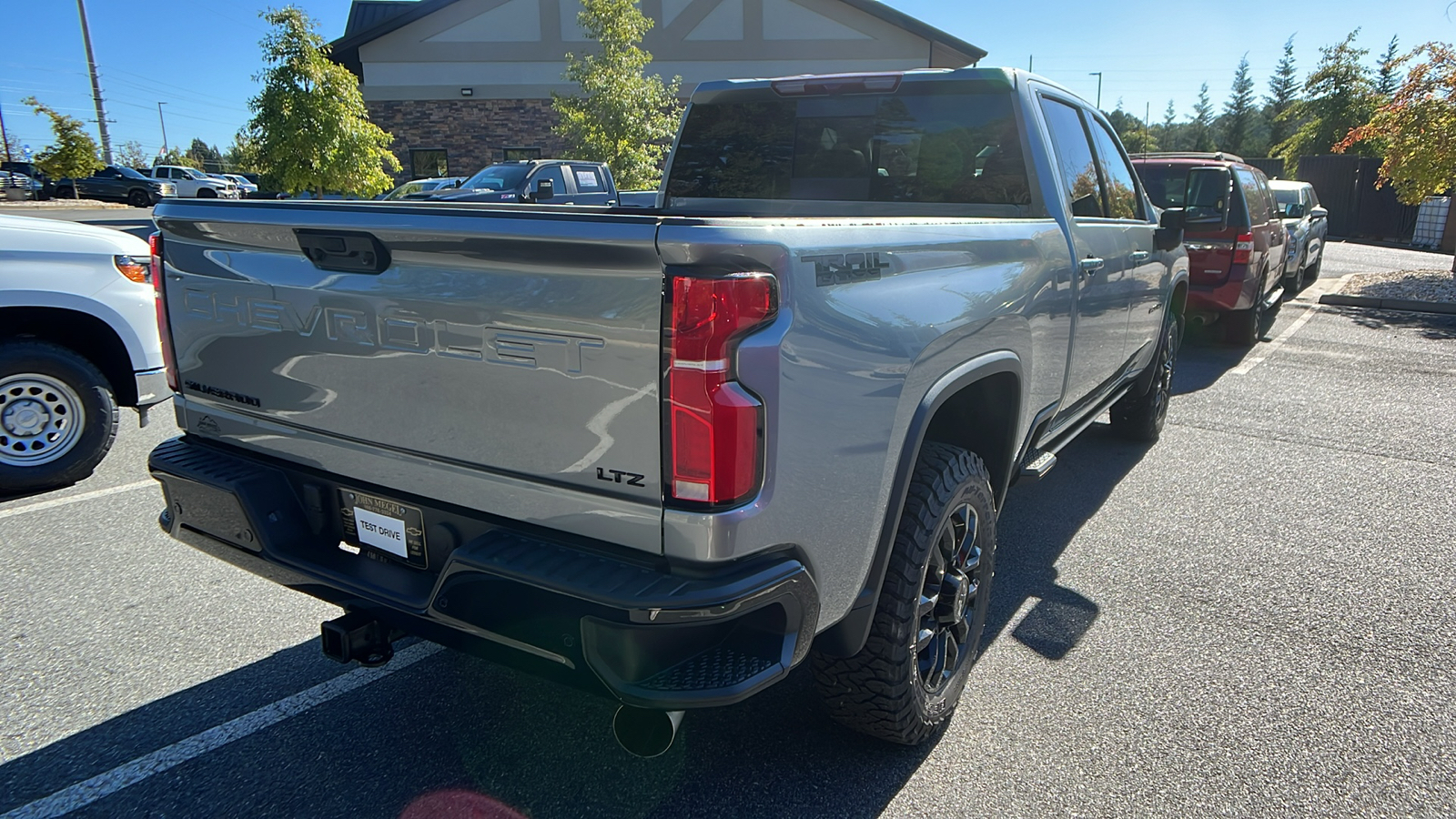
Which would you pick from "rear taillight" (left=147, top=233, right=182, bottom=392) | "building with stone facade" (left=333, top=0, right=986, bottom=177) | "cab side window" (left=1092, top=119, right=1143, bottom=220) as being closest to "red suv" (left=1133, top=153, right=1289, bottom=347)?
"cab side window" (left=1092, top=119, right=1143, bottom=220)

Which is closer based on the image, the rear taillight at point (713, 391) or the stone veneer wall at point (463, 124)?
the rear taillight at point (713, 391)

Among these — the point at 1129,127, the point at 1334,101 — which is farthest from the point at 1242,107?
the point at 1334,101

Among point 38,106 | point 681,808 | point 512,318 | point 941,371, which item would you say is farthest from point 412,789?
point 38,106

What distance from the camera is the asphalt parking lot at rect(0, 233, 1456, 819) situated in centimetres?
254

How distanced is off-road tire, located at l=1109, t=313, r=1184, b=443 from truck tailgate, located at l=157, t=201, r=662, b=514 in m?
4.71

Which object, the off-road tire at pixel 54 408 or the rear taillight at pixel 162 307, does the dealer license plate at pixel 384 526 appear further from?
the off-road tire at pixel 54 408

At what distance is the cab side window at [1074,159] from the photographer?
3.70 meters

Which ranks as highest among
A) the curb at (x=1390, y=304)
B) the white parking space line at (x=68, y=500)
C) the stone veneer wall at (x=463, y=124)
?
the stone veneer wall at (x=463, y=124)

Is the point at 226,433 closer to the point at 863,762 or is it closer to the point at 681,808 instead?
the point at 681,808

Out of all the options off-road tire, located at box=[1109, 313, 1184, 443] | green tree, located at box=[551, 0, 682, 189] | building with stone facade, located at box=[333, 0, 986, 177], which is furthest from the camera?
building with stone facade, located at box=[333, 0, 986, 177]

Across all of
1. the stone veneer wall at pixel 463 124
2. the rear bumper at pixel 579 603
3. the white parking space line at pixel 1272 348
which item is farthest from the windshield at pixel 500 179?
the rear bumper at pixel 579 603

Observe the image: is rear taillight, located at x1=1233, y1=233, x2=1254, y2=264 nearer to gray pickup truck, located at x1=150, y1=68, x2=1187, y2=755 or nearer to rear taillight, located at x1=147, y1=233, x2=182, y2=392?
A: gray pickup truck, located at x1=150, y1=68, x2=1187, y2=755

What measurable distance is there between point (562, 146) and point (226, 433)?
26.4 m

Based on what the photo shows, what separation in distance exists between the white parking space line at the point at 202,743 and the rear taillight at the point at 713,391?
73.5 inches
